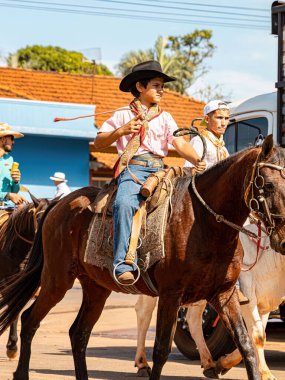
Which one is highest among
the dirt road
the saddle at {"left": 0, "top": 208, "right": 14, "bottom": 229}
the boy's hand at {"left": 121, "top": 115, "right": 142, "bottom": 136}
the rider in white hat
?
the boy's hand at {"left": 121, "top": 115, "right": 142, "bottom": 136}

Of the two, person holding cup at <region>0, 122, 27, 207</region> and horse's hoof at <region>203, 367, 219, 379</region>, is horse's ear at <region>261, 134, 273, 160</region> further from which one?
person holding cup at <region>0, 122, 27, 207</region>

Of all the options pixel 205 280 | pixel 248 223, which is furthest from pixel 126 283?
pixel 248 223

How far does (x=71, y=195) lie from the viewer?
364 inches

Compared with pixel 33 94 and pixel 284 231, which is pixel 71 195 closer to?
pixel 284 231

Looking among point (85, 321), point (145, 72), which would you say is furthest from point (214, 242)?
point (85, 321)

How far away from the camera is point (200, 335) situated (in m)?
10.1

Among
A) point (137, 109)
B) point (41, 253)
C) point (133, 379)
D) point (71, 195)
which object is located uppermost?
point (137, 109)

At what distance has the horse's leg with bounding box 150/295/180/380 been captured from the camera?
7.80m

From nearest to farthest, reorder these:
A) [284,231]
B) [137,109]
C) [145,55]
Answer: [284,231] → [137,109] → [145,55]

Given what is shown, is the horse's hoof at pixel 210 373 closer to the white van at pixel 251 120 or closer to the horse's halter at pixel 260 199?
the horse's halter at pixel 260 199

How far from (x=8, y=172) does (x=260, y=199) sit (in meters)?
5.41

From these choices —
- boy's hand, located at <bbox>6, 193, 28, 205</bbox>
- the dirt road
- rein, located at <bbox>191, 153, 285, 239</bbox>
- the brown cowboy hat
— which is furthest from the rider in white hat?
rein, located at <bbox>191, 153, 285, 239</bbox>

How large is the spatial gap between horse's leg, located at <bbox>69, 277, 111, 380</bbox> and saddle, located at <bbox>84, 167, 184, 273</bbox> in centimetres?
68

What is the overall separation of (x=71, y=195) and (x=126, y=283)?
4.84 ft
